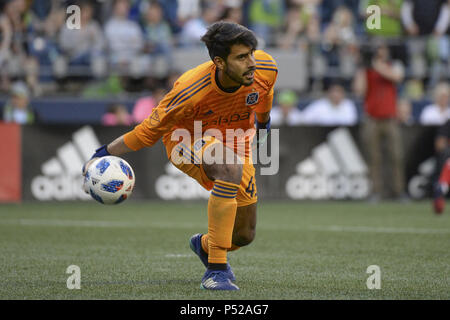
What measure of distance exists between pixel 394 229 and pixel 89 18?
→ 8663 millimetres

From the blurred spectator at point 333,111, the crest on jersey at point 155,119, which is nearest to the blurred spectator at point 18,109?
the blurred spectator at point 333,111

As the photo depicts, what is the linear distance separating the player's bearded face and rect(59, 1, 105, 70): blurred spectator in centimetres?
1095

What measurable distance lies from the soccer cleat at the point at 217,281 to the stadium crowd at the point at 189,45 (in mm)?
9780

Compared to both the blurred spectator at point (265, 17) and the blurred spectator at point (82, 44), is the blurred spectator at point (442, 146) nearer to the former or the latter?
the blurred spectator at point (265, 17)

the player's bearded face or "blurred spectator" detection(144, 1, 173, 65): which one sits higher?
"blurred spectator" detection(144, 1, 173, 65)

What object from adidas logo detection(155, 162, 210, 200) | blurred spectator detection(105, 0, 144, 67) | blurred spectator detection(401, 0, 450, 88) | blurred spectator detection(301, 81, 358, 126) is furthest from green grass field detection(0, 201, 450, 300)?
blurred spectator detection(401, 0, 450, 88)

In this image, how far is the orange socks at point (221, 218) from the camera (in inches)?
228

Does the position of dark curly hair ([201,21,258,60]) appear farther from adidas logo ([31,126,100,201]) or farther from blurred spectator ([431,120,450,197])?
blurred spectator ([431,120,450,197])

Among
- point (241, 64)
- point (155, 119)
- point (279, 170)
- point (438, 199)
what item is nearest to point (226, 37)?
point (241, 64)

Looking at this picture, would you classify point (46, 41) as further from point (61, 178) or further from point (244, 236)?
point (244, 236)

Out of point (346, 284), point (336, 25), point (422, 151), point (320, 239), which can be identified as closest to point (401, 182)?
point (422, 151)

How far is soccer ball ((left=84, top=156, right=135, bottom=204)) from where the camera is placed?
19.7ft

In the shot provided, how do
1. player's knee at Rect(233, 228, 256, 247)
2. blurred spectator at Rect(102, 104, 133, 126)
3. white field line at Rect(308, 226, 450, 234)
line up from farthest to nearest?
blurred spectator at Rect(102, 104, 133, 126) < white field line at Rect(308, 226, 450, 234) < player's knee at Rect(233, 228, 256, 247)

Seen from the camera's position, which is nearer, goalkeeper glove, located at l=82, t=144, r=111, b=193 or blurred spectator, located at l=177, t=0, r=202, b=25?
goalkeeper glove, located at l=82, t=144, r=111, b=193
